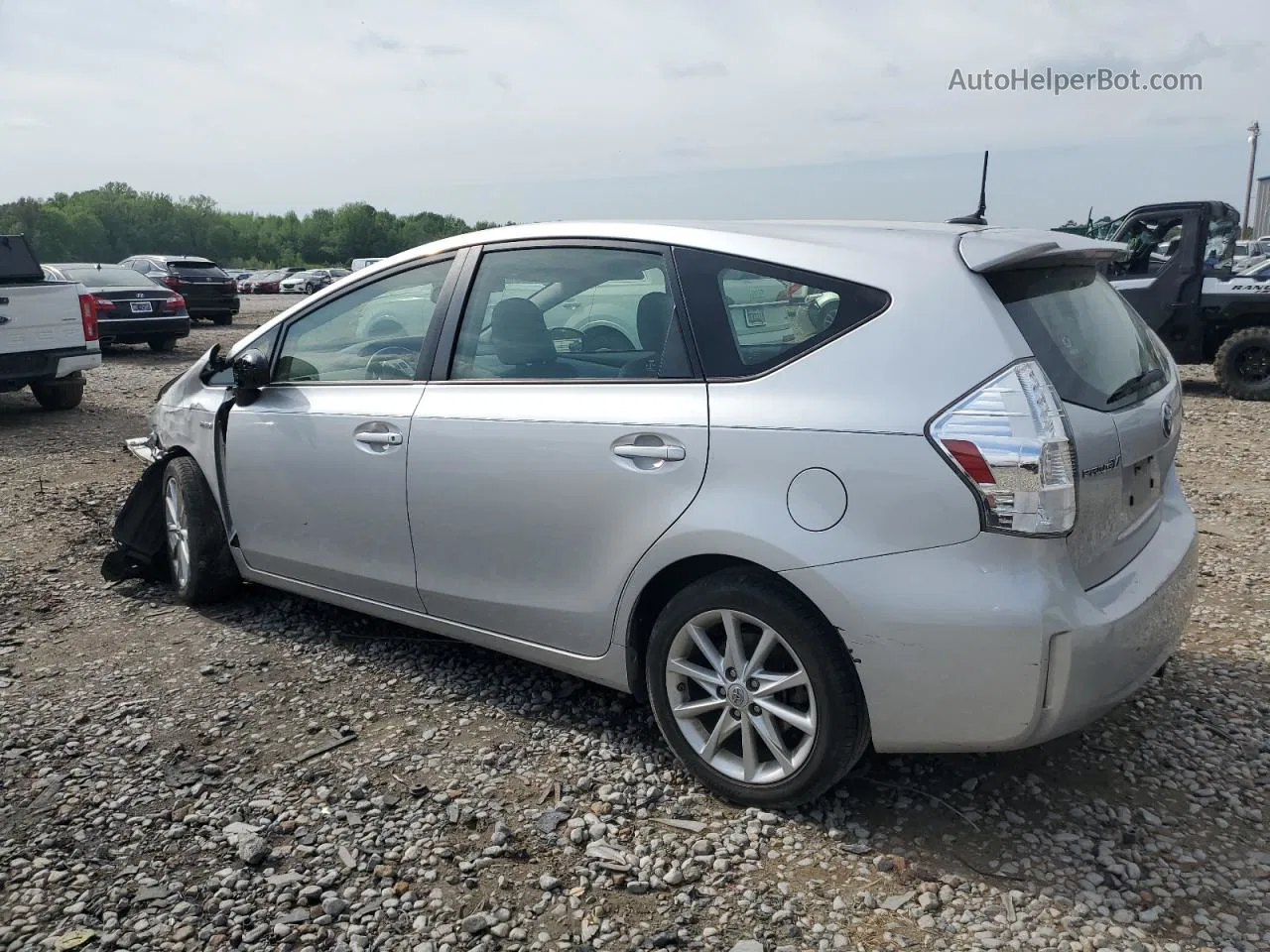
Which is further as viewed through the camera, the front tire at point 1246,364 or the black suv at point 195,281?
the black suv at point 195,281

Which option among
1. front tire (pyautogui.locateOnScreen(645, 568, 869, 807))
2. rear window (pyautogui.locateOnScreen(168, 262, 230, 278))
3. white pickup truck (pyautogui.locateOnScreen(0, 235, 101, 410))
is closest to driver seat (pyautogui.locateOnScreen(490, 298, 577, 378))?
front tire (pyautogui.locateOnScreen(645, 568, 869, 807))

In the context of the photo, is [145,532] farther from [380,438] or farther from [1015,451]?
[1015,451]

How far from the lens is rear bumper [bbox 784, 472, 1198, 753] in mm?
2529

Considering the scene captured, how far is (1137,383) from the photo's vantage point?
10.0 ft

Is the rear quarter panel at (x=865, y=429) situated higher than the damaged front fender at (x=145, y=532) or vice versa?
the rear quarter panel at (x=865, y=429)

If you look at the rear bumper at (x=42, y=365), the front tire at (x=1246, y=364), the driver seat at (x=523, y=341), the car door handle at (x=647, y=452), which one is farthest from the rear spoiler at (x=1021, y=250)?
the rear bumper at (x=42, y=365)

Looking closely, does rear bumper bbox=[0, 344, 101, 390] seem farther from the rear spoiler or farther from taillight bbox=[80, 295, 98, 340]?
the rear spoiler

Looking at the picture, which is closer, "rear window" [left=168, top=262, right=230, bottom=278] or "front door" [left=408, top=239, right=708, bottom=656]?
"front door" [left=408, top=239, right=708, bottom=656]

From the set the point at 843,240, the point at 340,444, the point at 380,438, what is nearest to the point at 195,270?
the point at 340,444

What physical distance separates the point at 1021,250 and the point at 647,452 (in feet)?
3.79

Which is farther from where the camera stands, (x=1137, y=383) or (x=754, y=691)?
(x=1137, y=383)

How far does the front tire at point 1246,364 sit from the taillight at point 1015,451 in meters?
10.6

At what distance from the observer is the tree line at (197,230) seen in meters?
86.1

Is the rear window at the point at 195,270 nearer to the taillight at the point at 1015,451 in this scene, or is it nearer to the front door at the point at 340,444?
the front door at the point at 340,444
